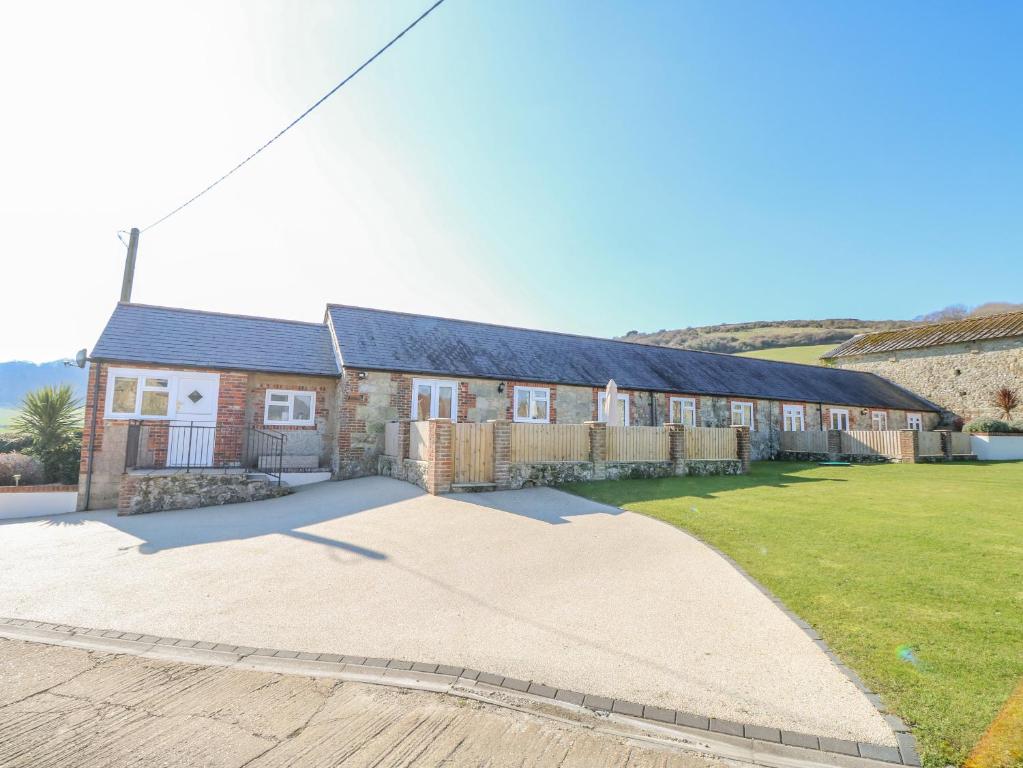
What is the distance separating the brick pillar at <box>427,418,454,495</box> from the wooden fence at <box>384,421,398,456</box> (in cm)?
273

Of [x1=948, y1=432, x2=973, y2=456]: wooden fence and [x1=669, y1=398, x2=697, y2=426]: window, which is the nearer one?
[x1=669, y1=398, x2=697, y2=426]: window

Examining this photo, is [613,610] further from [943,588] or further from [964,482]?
[964,482]

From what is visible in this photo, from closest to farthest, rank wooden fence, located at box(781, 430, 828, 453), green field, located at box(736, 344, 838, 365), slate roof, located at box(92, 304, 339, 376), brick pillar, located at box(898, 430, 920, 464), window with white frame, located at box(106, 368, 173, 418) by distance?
window with white frame, located at box(106, 368, 173, 418)
slate roof, located at box(92, 304, 339, 376)
brick pillar, located at box(898, 430, 920, 464)
wooden fence, located at box(781, 430, 828, 453)
green field, located at box(736, 344, 838, 365)

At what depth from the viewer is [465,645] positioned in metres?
4.66

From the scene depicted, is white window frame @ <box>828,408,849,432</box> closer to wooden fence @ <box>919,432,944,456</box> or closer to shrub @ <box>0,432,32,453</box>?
wooden fence @ <box>919,432,944,456</box>

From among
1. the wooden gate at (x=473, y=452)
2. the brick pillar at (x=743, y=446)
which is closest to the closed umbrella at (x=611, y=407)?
the wooden gate at (x=473, y=452)

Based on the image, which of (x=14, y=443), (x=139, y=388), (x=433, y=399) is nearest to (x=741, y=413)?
(x=433, y=399)

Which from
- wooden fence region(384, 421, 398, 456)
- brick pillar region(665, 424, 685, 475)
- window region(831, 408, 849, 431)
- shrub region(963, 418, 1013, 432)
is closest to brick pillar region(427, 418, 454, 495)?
wooden fence region(384, 421, 398, 456)

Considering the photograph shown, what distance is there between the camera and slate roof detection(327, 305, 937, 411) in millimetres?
18141

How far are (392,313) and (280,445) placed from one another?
7564 millimetres

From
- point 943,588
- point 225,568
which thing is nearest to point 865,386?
point 943,588

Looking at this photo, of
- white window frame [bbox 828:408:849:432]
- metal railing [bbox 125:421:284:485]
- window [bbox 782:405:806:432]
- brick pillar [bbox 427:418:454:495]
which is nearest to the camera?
brick pillar [bbox 427:418:454:495]

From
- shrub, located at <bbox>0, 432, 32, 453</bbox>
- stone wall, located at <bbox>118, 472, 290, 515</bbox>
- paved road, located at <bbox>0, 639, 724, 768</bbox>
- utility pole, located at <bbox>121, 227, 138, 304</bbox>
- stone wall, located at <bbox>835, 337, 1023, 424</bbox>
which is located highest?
utility pole, located at <bbox>121, 227, 138, 304</bbox>

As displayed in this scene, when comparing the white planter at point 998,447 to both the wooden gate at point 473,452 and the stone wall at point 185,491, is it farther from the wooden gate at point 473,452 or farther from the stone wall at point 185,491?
the stone wall at point 185,491
